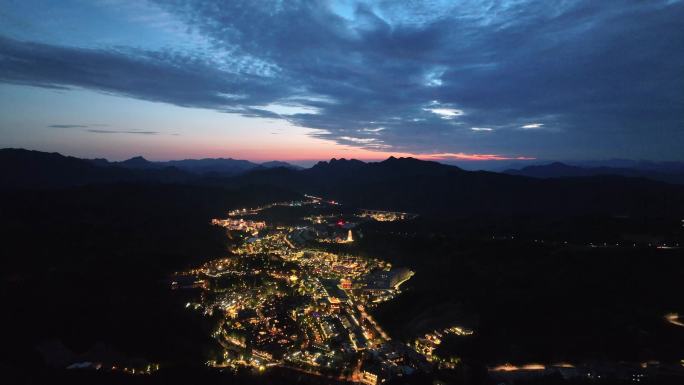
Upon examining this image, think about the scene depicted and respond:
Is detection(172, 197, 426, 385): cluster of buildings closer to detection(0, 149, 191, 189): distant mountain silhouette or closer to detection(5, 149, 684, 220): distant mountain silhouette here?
detection(5, 149, 684, 220): distant mountain silhouette

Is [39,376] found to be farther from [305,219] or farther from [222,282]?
[305,219]

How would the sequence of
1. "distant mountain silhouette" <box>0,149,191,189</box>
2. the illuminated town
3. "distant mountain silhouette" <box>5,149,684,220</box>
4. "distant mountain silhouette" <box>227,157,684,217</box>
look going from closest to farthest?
the illuminated town < "distant mountain silhouette" <box>227,157,684,217</box> < "distant mountain silhouette" <box>5,149,684,220</box> < "distant mountain silhouette" <box>0,149,191,189</box>

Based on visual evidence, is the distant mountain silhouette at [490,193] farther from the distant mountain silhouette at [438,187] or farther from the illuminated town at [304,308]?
the illuminated town at [304,308]

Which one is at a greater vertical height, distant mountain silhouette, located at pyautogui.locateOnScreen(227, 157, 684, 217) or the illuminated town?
distant mountain silhouette, located at pyautogui.locateOnScreen(227, 157, 684, 217)

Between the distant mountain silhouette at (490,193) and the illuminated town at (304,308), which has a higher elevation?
the distant mountain silhouette at (490,193)

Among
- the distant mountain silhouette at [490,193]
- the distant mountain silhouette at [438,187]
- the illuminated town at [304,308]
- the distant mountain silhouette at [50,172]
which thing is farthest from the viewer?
the distant mountain silhouette at [50,172]

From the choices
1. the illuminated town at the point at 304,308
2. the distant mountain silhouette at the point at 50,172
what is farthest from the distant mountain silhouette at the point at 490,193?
the illuminated town at the point at 304,308

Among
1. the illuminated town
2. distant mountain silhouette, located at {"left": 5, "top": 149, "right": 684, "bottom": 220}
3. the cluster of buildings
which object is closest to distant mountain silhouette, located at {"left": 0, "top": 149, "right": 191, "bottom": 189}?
distant mountain silhouette, located at {"left": 5, "top": 149, "right": 684, "bottom": 220}

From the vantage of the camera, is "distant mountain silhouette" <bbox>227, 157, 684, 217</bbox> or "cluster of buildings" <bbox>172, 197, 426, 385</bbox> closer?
"cluster of buildings" <bbox>172, 197, 426, 385</bbox>

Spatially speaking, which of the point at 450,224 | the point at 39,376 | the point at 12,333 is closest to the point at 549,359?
the point at 39,376
